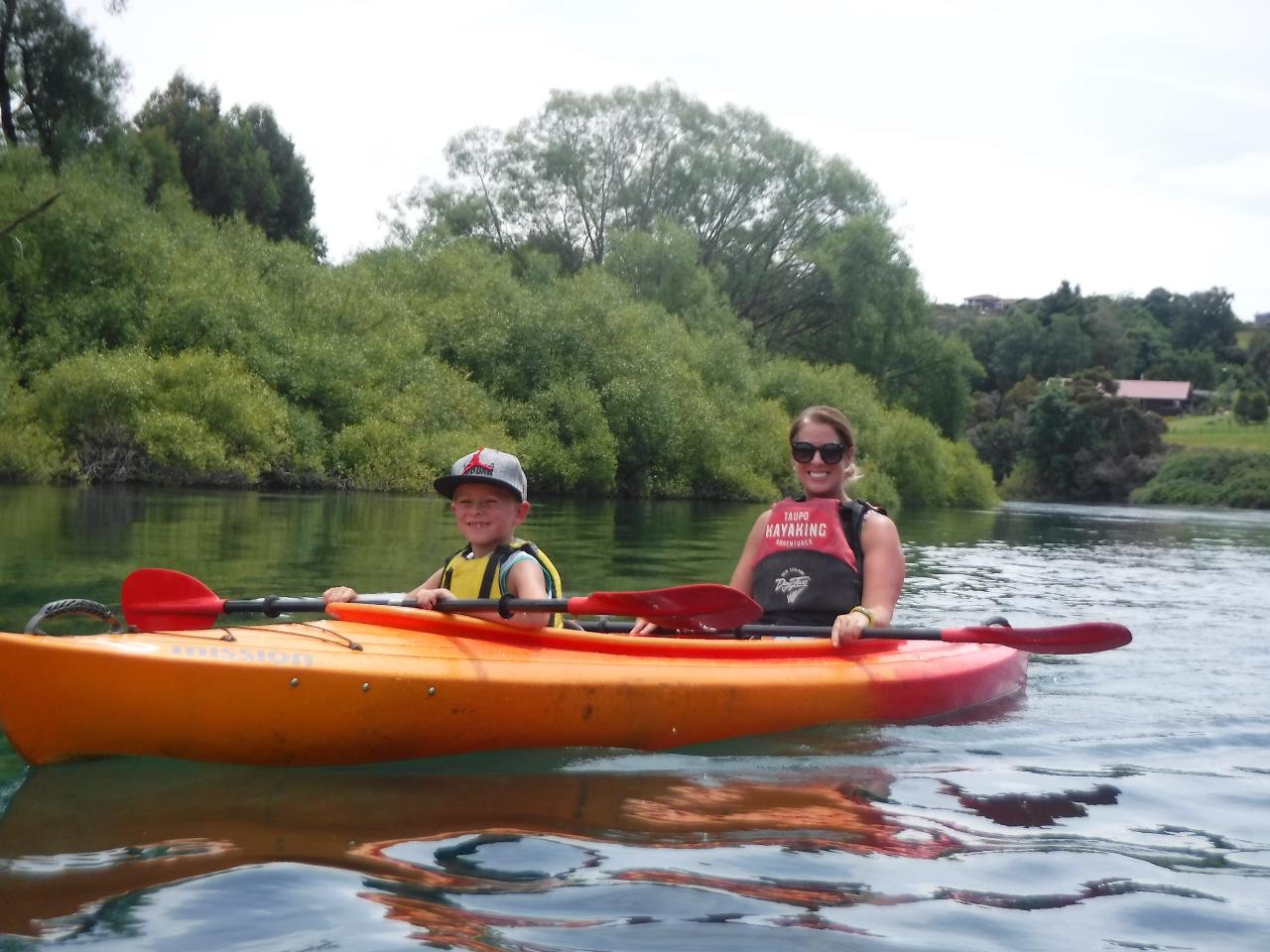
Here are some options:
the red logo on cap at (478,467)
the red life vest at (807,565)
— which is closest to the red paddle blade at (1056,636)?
the red life vest at (807,565)

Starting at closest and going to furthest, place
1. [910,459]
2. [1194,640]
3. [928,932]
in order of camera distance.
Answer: [928,932] → [1194,640] → [910,459]

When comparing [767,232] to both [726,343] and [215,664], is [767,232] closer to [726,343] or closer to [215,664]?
[726,343]

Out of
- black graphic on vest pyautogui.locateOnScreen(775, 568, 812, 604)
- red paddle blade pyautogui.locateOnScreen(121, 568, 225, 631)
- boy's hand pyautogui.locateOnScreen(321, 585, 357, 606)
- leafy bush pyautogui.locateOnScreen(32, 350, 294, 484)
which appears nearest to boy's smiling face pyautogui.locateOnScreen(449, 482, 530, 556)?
boy's hand pyautogui.locateOnScreen(321, 585, 357, 606)

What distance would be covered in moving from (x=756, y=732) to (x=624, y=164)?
3600 cm

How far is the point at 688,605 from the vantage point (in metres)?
4.82

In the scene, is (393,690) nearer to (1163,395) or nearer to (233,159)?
(233,159)

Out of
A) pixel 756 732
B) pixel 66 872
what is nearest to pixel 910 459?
pixel 756 732

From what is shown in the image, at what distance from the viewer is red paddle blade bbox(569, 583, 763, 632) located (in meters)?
4.52

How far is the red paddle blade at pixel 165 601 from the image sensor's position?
475 cm

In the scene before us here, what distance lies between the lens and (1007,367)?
3120 inches

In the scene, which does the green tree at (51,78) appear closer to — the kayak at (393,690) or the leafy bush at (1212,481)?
the kayak at (393,690)

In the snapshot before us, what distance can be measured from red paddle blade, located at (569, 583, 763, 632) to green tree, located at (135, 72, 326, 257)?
33.1 metres

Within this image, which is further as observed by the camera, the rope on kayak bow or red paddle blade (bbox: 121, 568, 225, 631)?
red paddle blade (bbox: 121, 568, 225, 631)

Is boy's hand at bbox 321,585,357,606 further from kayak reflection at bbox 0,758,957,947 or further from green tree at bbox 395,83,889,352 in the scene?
green tree at bbox 395,83,889,352
